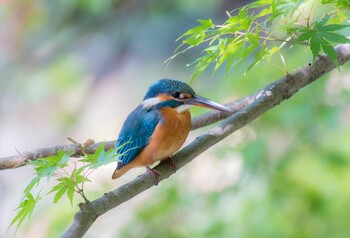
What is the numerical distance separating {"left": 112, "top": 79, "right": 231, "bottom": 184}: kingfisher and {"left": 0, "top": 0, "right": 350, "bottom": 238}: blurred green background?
38cm

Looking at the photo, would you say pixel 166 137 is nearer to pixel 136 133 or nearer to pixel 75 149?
pixel 136 133

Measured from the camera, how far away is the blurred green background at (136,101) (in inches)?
94.8

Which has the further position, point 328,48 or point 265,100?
point 265,100

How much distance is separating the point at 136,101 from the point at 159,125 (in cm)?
361

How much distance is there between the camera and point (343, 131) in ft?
8.19

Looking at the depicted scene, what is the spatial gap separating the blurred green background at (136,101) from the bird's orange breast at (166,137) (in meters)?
0.41

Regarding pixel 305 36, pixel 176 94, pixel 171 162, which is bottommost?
pixel 171 162

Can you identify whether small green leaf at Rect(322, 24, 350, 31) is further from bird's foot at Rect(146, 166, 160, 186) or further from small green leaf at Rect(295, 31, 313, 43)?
bird's foot at Rect(146, 166, 160, 186)

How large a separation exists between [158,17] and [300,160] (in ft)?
9.57

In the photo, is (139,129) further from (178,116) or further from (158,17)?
(158,17)

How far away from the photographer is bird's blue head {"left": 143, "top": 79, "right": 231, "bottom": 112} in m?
1.59

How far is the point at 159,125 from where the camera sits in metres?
1.59

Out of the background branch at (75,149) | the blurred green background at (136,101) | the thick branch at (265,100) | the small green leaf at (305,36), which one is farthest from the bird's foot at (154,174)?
the small green leaf at (305,36)

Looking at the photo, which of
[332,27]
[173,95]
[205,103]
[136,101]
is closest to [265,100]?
[205,103]
